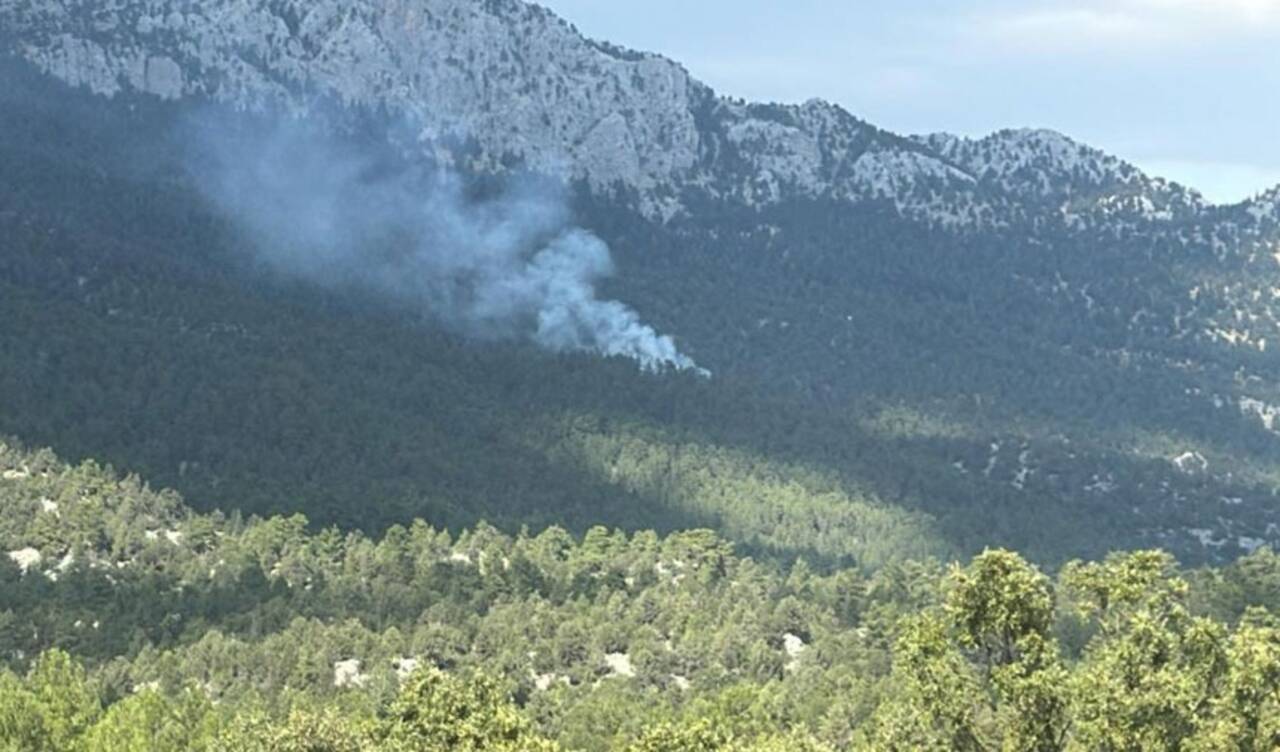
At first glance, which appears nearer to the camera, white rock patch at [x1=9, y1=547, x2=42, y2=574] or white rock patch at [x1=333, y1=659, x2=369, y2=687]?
white rock patch at [x1=333, y1=659, x2=369, y2=687]

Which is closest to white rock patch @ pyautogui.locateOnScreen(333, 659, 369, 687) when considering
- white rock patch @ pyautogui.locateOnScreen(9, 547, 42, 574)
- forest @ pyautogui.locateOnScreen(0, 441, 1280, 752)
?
forest @ pyautogui.locateOnScreen(0, 441, 1280, 752)

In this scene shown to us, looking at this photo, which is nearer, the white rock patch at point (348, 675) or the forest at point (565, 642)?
the forest at point (565, 642)

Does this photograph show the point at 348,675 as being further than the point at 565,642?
No

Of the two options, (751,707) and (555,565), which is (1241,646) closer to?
(751,707)

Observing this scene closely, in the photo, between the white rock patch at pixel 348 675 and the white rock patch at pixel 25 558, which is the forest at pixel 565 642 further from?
the white rock patch at pixel 348 675

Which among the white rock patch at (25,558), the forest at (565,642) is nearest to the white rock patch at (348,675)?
the forest at (565,642)

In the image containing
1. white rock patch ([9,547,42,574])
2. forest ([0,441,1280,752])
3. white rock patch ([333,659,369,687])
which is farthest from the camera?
white rock patch ([9,547,42,574])

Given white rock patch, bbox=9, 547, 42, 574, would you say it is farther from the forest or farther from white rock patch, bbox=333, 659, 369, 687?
white rock patch, bbox=333, 659, 369, 687

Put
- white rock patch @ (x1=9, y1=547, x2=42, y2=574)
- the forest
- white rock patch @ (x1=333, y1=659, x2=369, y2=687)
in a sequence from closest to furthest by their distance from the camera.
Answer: the forest
white rock patch @ (x1=333, y1=659, x2=369, y2=687)
white rock patch @ (x1=9, y1=547, x2=42, y2=574)

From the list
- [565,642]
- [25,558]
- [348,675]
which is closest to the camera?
[348,675]

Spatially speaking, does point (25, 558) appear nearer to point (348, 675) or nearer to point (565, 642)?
point (348, 675)

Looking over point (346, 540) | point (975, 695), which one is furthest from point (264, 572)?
point (975, 695)

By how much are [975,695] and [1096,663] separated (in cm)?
322

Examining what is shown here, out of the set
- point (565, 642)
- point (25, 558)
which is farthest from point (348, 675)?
point (25, 558)
